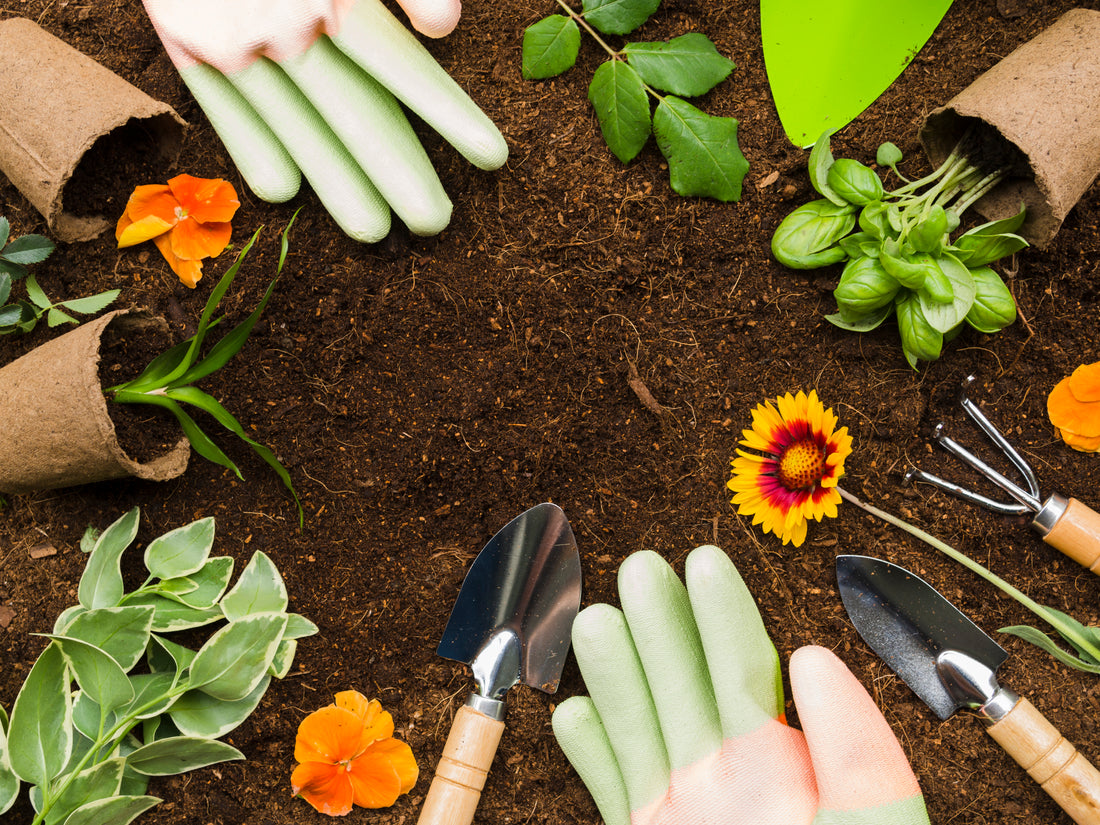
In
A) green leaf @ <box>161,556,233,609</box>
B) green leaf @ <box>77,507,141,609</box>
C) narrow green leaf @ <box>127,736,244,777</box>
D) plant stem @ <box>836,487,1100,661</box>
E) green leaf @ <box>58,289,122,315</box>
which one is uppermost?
green leaf @ <box>58,289,122,315</box>

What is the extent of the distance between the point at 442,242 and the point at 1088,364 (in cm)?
84

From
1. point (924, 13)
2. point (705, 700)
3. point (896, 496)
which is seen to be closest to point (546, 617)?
point (705, 700)

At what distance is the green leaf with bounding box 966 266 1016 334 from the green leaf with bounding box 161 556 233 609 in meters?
0.96

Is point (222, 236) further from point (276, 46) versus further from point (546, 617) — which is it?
point (546, 617)

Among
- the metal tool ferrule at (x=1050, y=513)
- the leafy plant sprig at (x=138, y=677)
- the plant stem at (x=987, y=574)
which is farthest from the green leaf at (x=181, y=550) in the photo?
the metal tool ferrule at (x=1050, y=513)

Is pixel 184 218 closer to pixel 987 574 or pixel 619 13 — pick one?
pixel 619 13

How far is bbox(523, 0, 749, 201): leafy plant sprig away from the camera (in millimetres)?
920

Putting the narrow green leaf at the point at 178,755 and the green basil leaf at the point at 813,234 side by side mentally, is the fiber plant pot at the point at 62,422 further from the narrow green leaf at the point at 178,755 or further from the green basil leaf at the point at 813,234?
the green basil leaf at the point at 813,234

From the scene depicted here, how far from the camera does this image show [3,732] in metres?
0.88

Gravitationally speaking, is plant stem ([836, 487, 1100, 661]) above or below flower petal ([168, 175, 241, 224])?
below

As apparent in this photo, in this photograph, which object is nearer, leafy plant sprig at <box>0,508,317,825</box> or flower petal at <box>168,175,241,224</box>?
leafy plant sprig at <box>0,508,317,825</box>

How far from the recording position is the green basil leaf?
0.90 m

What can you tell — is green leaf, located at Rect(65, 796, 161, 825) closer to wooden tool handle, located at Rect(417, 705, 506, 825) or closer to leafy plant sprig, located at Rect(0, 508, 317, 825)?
leafy plant sprig, located at Rect(0, 508, 317, 825)

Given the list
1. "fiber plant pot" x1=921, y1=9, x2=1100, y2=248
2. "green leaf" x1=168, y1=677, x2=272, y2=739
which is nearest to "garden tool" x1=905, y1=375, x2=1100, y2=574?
"fiber plant pot" x1=921, y1=9, x2=1100, y2=248
